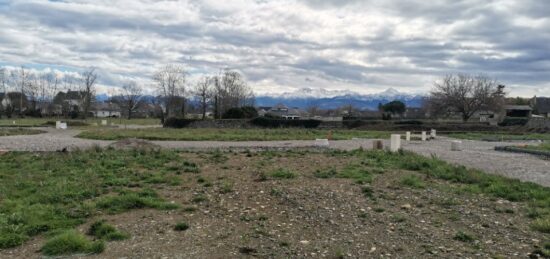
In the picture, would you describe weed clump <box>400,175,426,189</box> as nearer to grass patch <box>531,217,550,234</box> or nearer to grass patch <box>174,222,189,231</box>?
grass patch <box>531,217,550,234</box>

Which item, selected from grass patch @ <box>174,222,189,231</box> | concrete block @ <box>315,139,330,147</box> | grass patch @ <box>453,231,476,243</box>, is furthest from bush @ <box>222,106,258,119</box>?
grass patch @ <box>453,231,476,243</box>

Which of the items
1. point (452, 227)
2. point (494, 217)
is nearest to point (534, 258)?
point (452, 227)

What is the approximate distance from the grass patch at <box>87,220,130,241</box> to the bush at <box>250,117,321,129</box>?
4811 centimetres

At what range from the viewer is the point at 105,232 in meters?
6.88

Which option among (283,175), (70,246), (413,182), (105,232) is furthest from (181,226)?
(413,182)

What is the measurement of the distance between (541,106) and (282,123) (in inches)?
3069

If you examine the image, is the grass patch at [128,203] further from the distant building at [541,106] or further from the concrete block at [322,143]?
the distant building at [541,106]

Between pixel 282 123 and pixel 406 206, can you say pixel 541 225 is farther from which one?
pixel 282 123

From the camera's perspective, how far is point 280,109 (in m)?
128

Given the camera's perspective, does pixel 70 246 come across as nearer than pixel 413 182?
Yes

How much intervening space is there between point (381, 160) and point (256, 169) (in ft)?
17.2

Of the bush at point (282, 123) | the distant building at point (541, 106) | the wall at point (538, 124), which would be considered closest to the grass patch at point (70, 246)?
the bush at point (282, 123)

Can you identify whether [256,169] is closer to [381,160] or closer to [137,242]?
[381,160]

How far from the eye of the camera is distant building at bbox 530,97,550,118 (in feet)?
346
